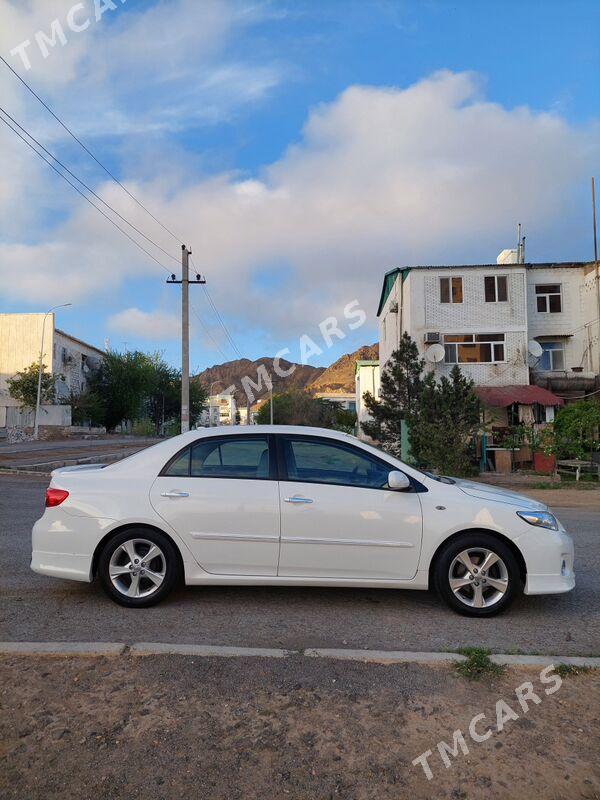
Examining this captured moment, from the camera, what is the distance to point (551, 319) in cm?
2944

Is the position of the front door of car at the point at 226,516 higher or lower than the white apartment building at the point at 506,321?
lower

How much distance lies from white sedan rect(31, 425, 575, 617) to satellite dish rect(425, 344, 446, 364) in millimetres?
23545

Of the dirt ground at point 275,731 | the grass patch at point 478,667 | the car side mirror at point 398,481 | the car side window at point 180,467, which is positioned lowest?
the dirt ground at point 275,731

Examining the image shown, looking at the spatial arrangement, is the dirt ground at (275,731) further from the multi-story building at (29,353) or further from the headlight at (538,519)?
the multi-story building at (29,353)

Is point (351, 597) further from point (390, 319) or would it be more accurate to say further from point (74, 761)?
point (390, 319)

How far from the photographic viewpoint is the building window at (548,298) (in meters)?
29.4

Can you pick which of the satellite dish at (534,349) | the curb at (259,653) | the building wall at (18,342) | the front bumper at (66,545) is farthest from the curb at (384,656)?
the building wall at (18,342)

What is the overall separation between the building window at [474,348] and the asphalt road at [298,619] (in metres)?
23.7

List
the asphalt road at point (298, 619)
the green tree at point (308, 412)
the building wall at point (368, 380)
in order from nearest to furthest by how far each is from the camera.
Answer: the asphalt road at point (298, 619) < the building wall at point (368, 380) < the green tree at point (308, 412)

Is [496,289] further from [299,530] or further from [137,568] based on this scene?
[137,568]

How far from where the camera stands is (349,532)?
4.41 meters

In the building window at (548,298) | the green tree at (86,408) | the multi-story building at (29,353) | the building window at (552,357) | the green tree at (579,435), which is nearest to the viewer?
the green tree at (579,435)

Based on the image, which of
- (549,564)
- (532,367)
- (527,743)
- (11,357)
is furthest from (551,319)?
(11,357)

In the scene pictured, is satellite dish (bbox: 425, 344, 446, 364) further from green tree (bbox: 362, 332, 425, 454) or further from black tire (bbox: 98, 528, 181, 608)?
black tire (bbox: 98, 528, 181, 608)
